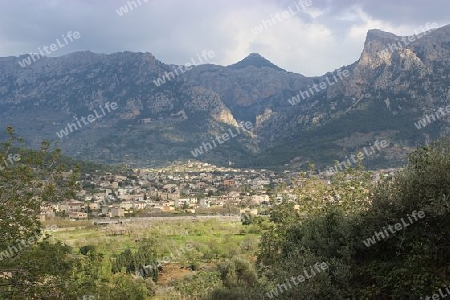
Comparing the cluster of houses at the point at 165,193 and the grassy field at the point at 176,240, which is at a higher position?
the cluster of houses at the point at 165,193

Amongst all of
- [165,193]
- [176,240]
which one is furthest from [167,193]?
[176,240]

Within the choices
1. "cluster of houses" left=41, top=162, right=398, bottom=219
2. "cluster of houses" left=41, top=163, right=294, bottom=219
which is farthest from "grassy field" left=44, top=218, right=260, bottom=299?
"cluster of houses" left=41, top=163, right=294, bottom=219

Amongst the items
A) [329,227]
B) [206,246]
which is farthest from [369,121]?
[329,227]

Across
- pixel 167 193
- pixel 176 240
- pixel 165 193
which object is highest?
pixel 165 193

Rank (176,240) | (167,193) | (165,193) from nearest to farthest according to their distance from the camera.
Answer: (176,240)
(167,193)
(165,193)

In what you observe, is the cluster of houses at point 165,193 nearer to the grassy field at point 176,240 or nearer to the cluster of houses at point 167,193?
the cluster of houses at point 167,193

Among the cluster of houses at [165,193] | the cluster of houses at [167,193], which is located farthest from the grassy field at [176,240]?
the cluster of houses at [165,193]

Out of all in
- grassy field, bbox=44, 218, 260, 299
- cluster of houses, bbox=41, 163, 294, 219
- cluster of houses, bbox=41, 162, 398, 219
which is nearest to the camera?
grassy field, bbox=44, 218, 260, 299

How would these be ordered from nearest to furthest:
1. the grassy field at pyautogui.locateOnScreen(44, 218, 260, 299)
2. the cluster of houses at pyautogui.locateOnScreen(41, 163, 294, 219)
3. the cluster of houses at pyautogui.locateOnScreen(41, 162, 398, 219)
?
the grassy field at pyautogui.locateOnScreen(44, 218, 260, 299) < the cluster of houses at pyautogui.locateOnScreen(41, 162, 398, 219) < the cluster of houses at pyautogui.locateOnScreen(41, 163, 294, 219)

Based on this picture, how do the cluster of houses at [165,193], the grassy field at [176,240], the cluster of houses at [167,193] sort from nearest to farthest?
the grassy field at [176,240] → the cluster of houses at [167,193] → the cluster of houses at [165,193]

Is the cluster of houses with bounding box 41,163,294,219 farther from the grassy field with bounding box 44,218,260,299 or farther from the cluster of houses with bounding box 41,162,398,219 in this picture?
the grassy field with bounding box 44,218,260,299

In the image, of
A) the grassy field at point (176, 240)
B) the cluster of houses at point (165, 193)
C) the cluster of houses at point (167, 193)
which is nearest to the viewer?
the grassy field at point (176, 240)

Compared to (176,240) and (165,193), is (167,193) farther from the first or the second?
(176,240)

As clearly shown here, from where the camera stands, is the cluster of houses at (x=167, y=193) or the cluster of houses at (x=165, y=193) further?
the cluster of houses at (x=165, y=193)
